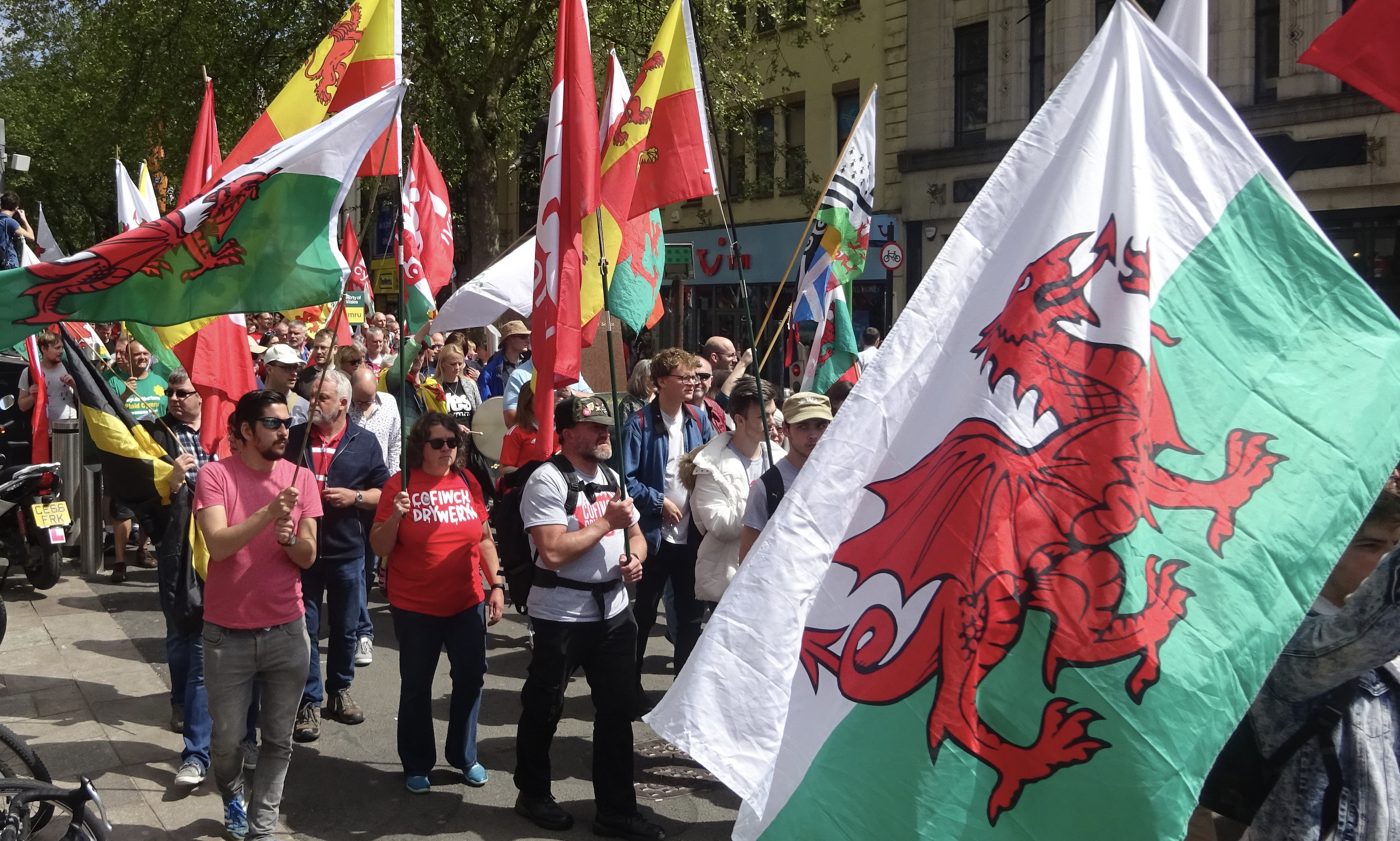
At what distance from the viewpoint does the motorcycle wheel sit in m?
8.48

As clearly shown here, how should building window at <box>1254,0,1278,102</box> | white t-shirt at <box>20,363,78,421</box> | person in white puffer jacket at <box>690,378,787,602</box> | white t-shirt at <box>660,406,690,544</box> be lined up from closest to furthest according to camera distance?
person in white puffer jacket at <box>690,378,787,602</box>, white t-shirt at <box>660,406,690,544</box>, white t-shirt at <box>20,363,78,421</box>, building window at <box>1254,0,1278,102</box>

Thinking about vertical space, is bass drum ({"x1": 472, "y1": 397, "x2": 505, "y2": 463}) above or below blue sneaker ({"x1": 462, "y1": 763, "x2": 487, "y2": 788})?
above

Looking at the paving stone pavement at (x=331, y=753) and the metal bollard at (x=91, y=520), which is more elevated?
the metal bollard at (x=91, y=520)

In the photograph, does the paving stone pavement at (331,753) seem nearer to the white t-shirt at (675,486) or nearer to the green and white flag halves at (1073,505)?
the white t-shirt at (675,486)

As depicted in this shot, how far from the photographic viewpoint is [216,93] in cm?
1988

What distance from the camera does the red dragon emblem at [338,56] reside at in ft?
21.5

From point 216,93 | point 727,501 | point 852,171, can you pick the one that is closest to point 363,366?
point 727,501

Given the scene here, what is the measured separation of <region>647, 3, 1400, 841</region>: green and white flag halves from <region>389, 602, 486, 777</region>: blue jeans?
10.8 ft

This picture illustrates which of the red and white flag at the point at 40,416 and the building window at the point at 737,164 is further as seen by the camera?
the building window at the point at 737,164

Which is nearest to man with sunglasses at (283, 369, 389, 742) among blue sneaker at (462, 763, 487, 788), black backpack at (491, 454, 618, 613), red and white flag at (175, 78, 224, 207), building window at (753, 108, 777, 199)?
blue sneaker at (462, 763, 487, 788)

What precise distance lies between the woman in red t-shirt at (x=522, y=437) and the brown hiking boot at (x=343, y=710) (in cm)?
146

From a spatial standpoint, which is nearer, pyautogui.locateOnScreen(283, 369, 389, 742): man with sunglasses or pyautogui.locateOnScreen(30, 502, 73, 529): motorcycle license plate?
pyautogui.locateOnScreen(283, 369, 389, 742): man with sunglasses

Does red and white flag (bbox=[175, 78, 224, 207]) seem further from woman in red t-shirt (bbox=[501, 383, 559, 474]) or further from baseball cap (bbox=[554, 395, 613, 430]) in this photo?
baseball cap (bbox=[554, 395, 613, 430])

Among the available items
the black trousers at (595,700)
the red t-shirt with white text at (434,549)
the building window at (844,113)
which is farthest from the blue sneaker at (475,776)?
the building window at (844,113)
